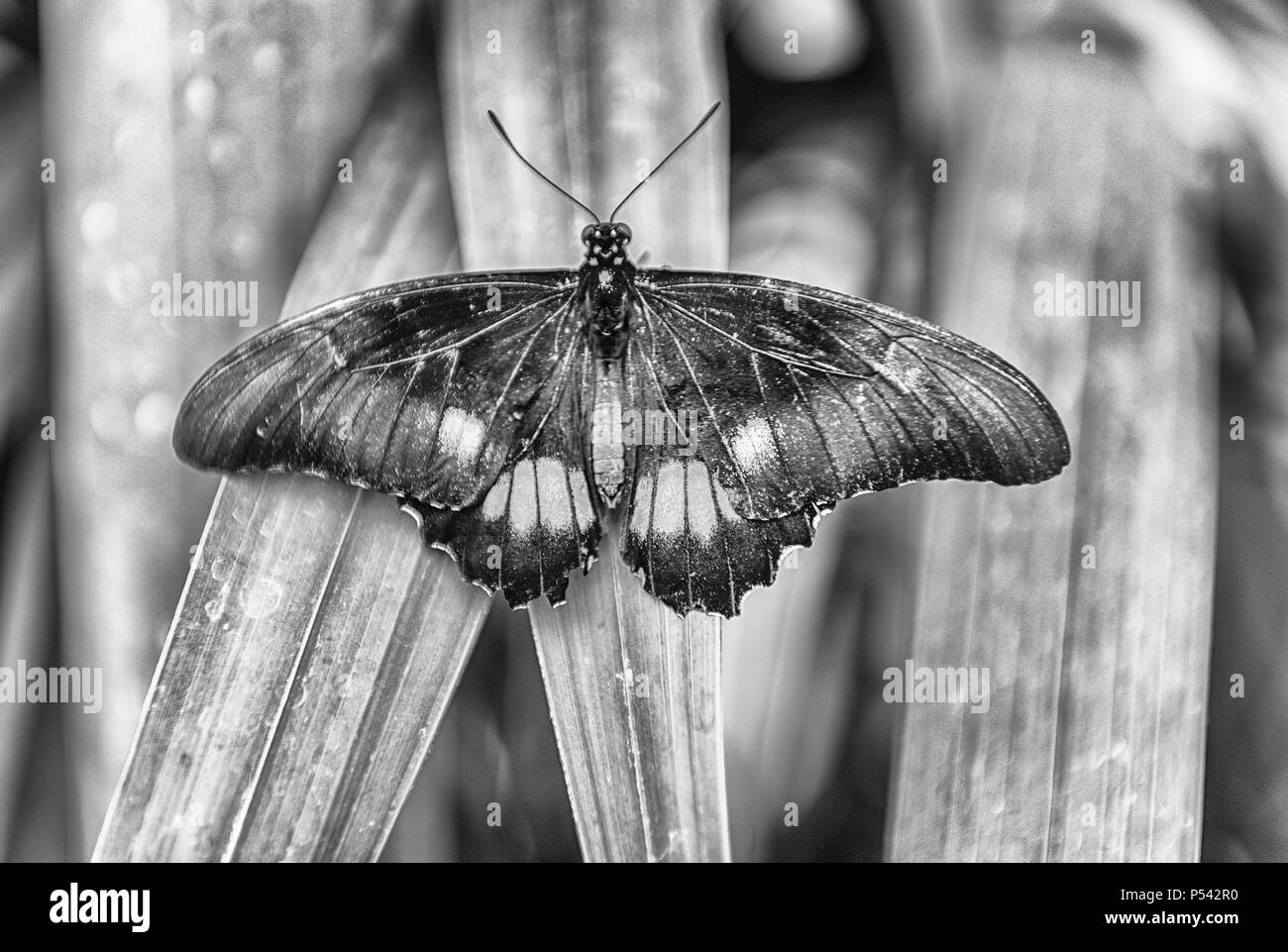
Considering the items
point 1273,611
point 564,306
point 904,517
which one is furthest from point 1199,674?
point 564,306

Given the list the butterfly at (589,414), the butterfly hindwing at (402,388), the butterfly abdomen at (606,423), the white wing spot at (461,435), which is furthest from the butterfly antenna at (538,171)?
the white wing spot at (461,435)

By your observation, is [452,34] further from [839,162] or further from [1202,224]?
[1202,224]

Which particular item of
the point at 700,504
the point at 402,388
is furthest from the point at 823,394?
the point at 402,388

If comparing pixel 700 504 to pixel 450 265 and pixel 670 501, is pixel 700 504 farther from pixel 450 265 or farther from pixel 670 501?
pixel 450 265

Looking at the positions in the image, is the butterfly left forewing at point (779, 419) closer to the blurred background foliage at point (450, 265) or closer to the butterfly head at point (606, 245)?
the butterfly head at point (606, 245)

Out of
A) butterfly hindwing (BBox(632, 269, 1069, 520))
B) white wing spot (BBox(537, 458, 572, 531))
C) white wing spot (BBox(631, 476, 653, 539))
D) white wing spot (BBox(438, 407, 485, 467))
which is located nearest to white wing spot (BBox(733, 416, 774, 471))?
butterfly hindwing (BBox(632, 269, 1069, 520))

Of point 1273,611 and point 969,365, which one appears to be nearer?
point 969,365

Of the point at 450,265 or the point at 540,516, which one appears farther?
the point at 450,265
